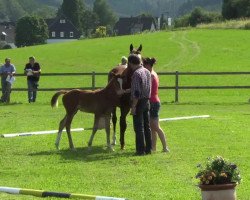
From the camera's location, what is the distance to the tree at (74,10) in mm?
178875

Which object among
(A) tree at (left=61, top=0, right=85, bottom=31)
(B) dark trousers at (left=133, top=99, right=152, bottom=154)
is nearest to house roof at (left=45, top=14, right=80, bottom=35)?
(A) tree at (left=61, top=0, right=85, bottom=31)

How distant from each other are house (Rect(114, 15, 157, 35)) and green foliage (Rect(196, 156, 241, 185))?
17408cm

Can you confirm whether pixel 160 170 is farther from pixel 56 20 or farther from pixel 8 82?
pixel 56 20

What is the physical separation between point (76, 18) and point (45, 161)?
572 ft

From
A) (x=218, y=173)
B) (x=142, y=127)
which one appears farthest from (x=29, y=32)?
(x=218, y=173)

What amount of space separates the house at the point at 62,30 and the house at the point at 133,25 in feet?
36.6

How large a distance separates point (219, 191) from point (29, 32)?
138 m

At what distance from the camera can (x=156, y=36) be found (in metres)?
72.1

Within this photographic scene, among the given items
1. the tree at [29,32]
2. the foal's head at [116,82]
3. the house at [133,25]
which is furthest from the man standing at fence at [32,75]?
the house at [133,25]

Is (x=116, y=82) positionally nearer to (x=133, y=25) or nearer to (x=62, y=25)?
(x=62, y=25)

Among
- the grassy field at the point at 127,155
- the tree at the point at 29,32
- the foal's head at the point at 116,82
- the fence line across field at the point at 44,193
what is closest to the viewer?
the fence line across field at the point at 44,193

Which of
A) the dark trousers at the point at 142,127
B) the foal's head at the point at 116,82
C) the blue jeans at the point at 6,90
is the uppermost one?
the foal's head at the point at 116,82

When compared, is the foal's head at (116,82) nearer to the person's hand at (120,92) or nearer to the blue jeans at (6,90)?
the person's hand at (120,92)

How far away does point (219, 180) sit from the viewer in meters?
8.48
